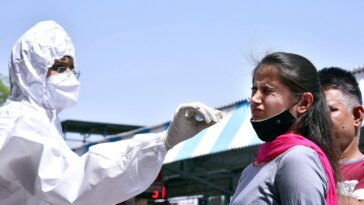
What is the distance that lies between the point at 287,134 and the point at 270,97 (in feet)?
0.48

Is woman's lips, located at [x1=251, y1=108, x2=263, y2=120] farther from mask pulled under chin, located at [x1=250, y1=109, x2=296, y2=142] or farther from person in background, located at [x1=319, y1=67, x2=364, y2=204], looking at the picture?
person in background, located at [x1=319, y1=67, x2=364, y2=204]

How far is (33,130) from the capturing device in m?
3.34

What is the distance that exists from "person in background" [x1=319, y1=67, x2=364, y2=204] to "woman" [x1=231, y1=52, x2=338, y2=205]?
2.19 ft

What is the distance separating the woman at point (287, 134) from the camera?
8.43ft

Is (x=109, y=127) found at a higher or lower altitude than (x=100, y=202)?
lower

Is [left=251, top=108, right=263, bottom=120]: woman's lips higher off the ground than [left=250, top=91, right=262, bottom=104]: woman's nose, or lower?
lower

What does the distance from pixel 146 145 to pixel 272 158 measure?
67 cm

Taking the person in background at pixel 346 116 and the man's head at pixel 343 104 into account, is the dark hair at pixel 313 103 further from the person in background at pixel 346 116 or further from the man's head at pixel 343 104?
the man's head at pixel 343 104

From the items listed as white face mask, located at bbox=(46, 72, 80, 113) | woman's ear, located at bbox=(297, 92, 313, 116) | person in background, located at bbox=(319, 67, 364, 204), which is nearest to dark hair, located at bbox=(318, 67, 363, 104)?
person in background, located at bbox=(319, 67, 364, 204)

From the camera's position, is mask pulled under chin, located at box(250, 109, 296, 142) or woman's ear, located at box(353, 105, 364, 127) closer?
mask pulled under chin, located at box(250, 109, 296, 142)

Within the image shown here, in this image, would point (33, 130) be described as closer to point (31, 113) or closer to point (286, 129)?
point (31, 113)

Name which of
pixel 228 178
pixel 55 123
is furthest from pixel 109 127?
pixel 55 123

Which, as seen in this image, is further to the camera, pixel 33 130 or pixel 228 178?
pixel 228 178

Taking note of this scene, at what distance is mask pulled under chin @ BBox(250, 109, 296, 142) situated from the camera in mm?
2750
